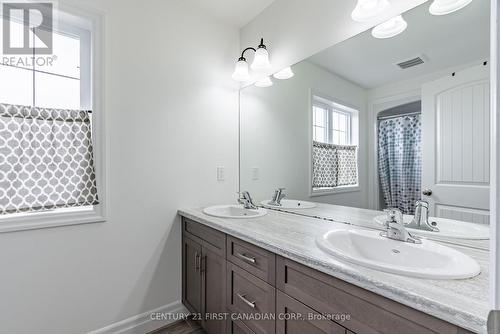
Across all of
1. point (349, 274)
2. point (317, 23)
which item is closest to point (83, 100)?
point (317, 23)

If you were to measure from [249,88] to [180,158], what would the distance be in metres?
0.92

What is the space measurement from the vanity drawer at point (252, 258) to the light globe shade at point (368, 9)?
1.32 m

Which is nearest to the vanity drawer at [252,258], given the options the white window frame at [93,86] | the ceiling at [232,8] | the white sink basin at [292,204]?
the white sink basin at [292,204]

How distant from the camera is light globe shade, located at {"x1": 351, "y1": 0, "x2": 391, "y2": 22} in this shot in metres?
1.27

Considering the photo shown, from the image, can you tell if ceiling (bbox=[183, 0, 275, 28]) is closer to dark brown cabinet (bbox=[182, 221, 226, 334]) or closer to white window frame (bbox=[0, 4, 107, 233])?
white window frame (bbox=[0, 4, 107, 233])

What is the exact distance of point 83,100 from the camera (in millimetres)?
1607

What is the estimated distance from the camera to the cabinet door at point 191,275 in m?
1.69

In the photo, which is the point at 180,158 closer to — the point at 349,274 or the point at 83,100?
the point at 83,100

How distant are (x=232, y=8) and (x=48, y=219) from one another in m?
2.04

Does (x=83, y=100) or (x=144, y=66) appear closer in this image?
(x=83, y=100)

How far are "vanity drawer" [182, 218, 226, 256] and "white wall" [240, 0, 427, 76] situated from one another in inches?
53.9

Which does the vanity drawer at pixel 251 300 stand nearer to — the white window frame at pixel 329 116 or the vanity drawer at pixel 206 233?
the vanity drawer at pixel 206 233

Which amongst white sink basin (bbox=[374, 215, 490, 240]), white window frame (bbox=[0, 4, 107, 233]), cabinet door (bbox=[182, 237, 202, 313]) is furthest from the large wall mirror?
white window frame (bbox=[0, 4, 107, 233])

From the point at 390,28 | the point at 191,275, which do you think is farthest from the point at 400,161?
the point at 191,275
